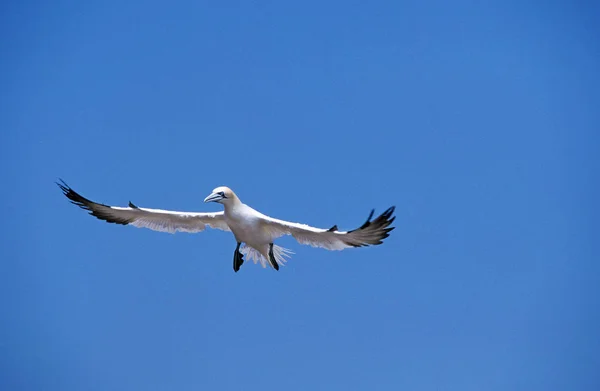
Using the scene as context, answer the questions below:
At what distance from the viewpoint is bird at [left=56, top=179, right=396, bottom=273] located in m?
11.9

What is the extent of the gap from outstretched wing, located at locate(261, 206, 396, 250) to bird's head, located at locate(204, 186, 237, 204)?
0.74m

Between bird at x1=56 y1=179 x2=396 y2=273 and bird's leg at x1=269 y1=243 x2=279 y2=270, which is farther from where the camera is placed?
bird's leg at x1=269 y1=243 x2=279 y2=270

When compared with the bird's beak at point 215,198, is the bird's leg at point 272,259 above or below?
below

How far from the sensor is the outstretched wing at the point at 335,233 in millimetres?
11555

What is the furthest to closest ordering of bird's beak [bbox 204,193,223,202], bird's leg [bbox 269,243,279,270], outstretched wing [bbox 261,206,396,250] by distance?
bird's leg [bbox 269,243,279,270], bird's beak [bbox 204,193,223,202], outstretched wing [bbox 261,206,396,250]

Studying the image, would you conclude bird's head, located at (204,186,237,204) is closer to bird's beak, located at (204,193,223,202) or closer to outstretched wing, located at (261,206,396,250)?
bird's beak, located at (204,193,223,202)

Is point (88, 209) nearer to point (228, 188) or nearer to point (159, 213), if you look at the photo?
point (159, 213)

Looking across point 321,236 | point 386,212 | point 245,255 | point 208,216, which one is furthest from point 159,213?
point 386,212

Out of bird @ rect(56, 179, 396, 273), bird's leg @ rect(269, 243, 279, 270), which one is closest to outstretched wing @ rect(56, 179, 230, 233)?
bird @ rect(56, 179, 396, 273)

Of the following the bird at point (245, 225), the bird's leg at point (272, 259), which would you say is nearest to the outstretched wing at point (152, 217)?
the bird at point (245, 225)

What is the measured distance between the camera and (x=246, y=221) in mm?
13102

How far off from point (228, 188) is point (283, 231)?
129cm

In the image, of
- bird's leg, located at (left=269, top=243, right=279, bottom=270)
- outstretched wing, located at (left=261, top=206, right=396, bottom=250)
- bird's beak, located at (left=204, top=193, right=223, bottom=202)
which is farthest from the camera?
bird's leg, located at (left=269, top=243, right=279, bottom=270)

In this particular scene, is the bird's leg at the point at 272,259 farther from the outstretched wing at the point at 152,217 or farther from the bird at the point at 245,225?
the outstretched wing at the point at 152,217
